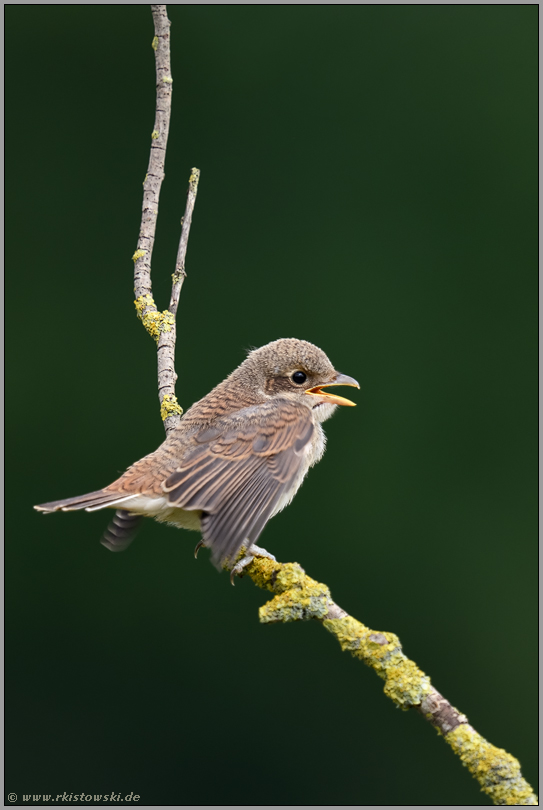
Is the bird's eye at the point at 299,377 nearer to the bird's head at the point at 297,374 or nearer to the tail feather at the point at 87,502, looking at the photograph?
the bird's head at the point at 297,374

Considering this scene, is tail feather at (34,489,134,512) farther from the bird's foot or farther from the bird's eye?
the bird's eye

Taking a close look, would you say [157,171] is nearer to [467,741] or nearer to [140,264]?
[140,264]

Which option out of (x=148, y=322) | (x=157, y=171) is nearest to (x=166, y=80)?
(x=157, y=171)

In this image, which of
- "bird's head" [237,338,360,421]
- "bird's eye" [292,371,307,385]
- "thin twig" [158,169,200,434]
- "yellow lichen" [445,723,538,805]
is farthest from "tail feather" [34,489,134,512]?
"yellow lichen" [445,723,538,805]

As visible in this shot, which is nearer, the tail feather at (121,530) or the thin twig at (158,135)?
the tail feather at (121,530)

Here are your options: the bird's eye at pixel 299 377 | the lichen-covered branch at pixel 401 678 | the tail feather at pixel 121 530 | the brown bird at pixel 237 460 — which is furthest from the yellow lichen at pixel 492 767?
the bird's eye at pixel 299 377

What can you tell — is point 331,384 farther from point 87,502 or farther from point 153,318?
point 87,502
